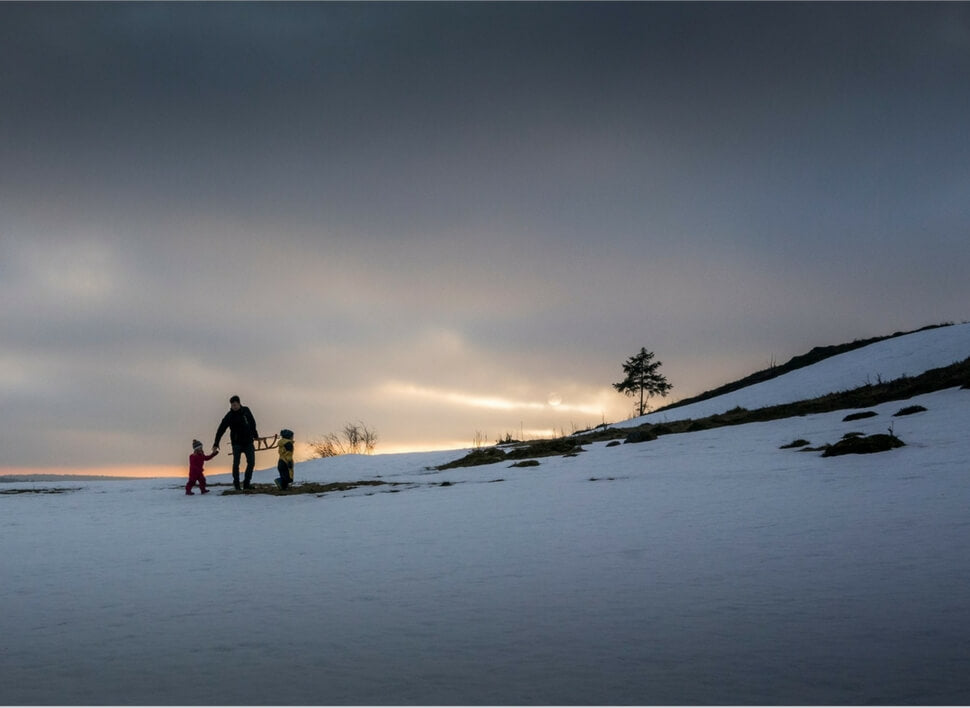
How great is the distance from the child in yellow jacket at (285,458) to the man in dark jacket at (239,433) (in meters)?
0.68

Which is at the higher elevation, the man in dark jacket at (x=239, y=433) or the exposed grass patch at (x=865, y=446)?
the man in dark jacket at (x=239, y=433)

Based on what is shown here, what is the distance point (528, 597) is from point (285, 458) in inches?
496

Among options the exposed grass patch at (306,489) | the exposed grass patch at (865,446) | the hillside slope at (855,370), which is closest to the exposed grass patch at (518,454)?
the exposed grass patch at (306,489)

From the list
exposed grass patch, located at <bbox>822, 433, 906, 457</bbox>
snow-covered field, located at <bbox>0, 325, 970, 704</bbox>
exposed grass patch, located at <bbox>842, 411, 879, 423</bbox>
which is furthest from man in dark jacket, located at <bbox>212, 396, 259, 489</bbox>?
exposed grass patch, located at <bbox>842, 411, 879, 423</bbox>

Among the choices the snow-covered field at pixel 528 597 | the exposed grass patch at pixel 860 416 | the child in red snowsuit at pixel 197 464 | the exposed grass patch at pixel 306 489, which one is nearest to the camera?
the snow-covered field at pixel 528 597

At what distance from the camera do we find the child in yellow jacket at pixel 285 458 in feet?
54.0

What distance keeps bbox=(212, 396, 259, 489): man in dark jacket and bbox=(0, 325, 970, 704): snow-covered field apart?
4.76 metres

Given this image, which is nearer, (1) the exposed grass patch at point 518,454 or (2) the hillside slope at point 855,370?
(1) the exposed grass patch at point 518,454

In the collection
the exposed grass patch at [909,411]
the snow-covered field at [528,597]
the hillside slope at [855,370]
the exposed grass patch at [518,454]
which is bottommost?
the snow-covered field at [528,597]

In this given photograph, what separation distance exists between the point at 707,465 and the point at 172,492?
13.0m

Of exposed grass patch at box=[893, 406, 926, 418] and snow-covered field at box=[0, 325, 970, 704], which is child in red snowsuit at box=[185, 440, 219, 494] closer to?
snow-covered field at box=[0, 325, 970, 704]

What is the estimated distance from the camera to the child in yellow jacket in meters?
16.5

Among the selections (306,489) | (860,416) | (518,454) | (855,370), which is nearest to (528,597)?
(306,489)

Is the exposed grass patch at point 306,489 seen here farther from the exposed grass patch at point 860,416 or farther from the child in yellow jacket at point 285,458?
the exposed grass patch at point 860,416
